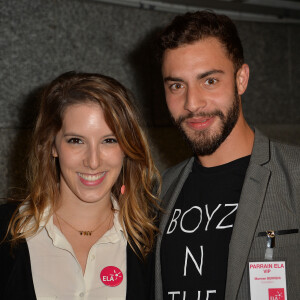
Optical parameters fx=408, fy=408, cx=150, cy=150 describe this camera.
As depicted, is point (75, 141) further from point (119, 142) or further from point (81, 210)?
point (81, 210)

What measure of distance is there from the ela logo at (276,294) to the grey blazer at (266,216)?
0.03 metres

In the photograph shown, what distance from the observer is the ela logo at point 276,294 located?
5.13 ft

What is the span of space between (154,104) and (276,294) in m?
1.55

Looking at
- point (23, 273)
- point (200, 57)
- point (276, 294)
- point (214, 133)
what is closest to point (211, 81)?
point (200, 57)

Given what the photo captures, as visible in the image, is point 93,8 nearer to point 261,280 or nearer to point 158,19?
point 158,19

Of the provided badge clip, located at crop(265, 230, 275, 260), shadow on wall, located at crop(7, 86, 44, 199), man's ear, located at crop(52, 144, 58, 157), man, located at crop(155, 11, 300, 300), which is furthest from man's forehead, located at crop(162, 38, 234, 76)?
shadow on wall, located at crop(7, 86, 44, 199)

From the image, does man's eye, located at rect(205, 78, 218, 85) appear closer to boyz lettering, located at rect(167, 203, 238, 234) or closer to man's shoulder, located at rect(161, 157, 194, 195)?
man's shoulder, located at rect(161, 157, 194, 195)

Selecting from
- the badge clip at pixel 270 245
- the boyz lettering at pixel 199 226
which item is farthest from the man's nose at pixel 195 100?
the badge clip at pixel 270 245

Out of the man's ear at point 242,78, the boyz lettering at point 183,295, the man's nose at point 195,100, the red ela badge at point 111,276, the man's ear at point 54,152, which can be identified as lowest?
the boyz lettering at point 183,295

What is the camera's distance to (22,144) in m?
2.35

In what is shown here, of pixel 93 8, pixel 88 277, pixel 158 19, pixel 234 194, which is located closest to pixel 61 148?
pixel 88 277

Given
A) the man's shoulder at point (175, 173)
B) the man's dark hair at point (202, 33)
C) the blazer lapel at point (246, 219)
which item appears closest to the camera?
the blazer lapel at point (246, 219)

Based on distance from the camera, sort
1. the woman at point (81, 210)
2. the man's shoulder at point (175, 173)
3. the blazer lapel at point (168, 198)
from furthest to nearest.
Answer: the man's shoulder at point (175, 173)
the blazer lapel at point (168, 198)
the woman at point (81, 210)

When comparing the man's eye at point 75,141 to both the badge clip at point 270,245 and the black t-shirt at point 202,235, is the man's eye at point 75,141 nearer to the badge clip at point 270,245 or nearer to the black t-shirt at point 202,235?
the black t-shirt at point 202,235
